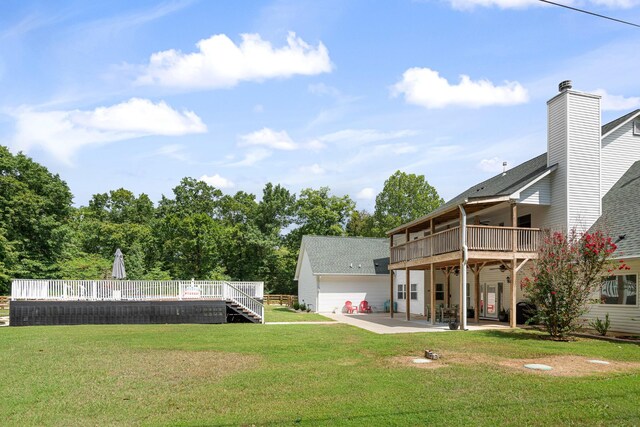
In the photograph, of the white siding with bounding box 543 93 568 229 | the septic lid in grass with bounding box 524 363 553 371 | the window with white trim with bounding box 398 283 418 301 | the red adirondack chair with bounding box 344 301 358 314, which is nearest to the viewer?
the septic lid in grass with bounding box 524 363 553 371

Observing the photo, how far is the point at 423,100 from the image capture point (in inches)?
647

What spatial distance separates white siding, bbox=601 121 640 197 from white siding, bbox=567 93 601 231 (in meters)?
1.11

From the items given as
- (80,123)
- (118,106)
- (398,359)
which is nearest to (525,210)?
(398,359)

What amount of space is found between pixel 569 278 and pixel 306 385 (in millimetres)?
9609

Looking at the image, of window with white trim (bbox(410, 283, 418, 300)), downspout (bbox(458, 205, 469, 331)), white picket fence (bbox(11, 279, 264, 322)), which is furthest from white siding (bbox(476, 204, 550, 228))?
white picket fence (bbox(11, 279, 264, 322))

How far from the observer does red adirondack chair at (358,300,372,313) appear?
97.1 feet

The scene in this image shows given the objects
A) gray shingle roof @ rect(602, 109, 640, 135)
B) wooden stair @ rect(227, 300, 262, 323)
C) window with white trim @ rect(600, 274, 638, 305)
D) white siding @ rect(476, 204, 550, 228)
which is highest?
gray shingle roof @ rect(602, 109, 640, 135)

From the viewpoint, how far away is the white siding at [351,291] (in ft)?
96.5

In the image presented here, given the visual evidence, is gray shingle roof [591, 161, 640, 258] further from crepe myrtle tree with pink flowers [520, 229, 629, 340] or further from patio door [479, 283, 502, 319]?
patio door [479, 283, 502, 319]

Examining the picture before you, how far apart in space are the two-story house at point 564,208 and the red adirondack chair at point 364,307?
29.7 feet

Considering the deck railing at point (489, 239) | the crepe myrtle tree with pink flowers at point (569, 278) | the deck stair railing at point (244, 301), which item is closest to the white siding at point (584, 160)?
the deck railing at point (489, 239)

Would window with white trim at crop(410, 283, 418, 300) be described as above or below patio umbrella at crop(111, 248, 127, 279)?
below

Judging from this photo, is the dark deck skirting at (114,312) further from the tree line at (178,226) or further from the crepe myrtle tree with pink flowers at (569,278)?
the tree line at (178,226)

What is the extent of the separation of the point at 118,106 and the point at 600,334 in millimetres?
18979
